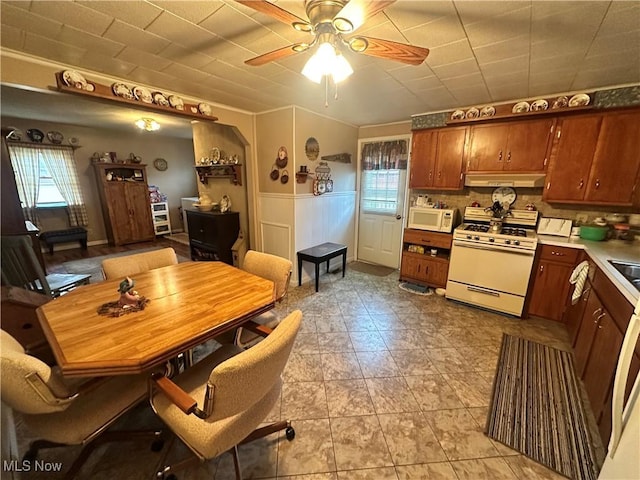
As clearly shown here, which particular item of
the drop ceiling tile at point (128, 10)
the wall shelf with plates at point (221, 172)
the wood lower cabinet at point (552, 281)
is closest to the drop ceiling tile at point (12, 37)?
the drop ceiling tile at point (128, 10)

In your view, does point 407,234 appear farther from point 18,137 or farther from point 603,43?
point 18,137

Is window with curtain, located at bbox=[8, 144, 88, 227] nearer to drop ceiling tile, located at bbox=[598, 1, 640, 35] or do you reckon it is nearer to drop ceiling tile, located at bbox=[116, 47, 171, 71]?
drop ceiling tile, located at bbox=[116, 47, 171, 71]

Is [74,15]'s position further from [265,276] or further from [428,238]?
[428,238]

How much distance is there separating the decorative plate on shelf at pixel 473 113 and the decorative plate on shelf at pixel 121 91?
11.9ft

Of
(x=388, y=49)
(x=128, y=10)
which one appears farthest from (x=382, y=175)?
(x=128, y=10)

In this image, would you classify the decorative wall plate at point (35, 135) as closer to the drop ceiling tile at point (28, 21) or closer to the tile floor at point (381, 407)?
the drop ceiling tile at point (28, 21)

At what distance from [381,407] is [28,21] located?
332 centimetres

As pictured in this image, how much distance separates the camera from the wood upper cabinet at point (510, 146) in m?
2.86

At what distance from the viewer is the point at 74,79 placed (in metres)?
2.04

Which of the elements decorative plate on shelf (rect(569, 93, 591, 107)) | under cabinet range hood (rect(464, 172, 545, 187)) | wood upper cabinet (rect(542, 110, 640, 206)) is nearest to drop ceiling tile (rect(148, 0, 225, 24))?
under cabinet range hood (rect(464, 172, 545, 187))

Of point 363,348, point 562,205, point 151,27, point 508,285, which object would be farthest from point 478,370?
point 151,27

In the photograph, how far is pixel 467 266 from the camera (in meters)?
3.12

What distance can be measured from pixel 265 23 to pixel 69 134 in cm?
595

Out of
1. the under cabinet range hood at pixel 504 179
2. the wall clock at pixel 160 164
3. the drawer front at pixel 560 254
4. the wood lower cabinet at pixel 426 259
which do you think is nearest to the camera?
the drawer front at pixel 560 254
